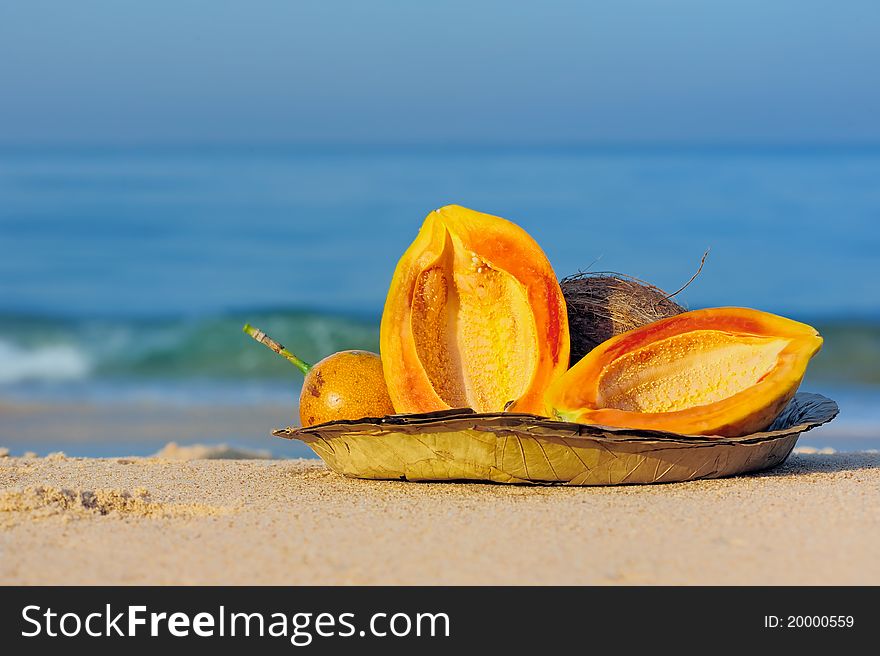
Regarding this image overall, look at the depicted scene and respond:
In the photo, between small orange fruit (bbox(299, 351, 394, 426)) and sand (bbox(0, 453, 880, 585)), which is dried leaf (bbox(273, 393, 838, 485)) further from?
small orange fruit (bbox(299, 351, 394, 426))

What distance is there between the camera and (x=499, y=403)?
3465 millimetres

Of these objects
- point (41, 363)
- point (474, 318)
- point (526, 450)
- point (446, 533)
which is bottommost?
point (446, 533)

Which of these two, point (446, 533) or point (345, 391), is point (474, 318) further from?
point (446, 533)

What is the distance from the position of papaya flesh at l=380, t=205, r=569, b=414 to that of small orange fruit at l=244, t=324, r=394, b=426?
3.8 inches

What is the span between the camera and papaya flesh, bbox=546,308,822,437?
3.18 metres

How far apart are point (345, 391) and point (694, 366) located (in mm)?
1087

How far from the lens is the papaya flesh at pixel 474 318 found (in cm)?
337

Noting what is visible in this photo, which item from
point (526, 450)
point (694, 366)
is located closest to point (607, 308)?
point (694, 366)

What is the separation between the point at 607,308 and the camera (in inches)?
140

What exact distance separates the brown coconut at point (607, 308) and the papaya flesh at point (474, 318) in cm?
18

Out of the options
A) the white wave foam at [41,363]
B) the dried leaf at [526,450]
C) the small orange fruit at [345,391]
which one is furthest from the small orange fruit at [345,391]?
the white wave foam at [41,363]

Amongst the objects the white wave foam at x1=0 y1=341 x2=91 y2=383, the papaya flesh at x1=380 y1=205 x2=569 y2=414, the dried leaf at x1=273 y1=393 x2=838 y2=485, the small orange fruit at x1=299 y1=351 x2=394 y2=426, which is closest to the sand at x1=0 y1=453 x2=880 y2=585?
the dried leaf at x1=273 y1=393 x2=838 y2=485

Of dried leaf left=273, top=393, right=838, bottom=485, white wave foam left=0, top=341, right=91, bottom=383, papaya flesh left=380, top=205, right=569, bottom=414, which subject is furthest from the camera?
white wave foam left=0, top=341, right=91, bottom=383

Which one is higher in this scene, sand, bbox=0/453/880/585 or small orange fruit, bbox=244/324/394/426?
small orange fruit, bbox=244/324/394/426
